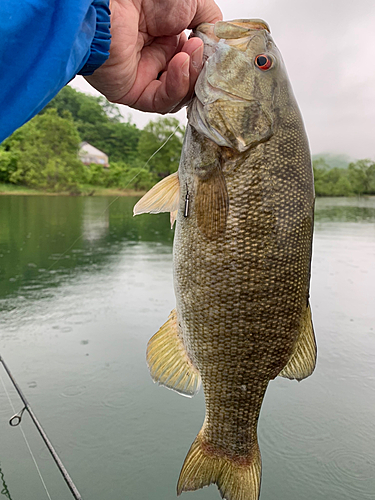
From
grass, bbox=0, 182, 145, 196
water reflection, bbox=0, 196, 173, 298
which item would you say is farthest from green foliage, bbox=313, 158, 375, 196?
water reflection, bbox=0, 196, 173, 298

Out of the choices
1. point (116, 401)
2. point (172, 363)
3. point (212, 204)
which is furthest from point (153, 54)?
point (116, 401)

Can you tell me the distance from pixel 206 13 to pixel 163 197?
875 millimetres

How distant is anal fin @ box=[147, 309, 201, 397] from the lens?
1.75 meters

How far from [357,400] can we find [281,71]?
618 cm

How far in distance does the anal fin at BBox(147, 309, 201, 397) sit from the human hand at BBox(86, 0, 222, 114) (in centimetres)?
107

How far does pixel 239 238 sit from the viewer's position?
1.57 m

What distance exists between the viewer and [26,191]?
143ft

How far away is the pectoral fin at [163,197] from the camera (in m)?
1.74

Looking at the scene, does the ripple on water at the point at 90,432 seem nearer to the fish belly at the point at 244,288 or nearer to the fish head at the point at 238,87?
the fish belly at the point at 244,288

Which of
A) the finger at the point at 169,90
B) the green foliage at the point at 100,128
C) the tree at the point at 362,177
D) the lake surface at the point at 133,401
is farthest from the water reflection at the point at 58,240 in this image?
the green foliage at the point at 100,128

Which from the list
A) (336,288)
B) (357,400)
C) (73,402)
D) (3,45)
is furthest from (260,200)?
(336,288)

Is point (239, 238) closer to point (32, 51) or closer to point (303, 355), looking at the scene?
point (303, 355)

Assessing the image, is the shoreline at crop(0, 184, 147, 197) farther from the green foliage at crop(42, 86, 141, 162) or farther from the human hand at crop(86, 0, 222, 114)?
the human hand at crop(86, 0, 222, 114)

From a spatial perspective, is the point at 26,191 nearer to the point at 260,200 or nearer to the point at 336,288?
the point at 336,288
